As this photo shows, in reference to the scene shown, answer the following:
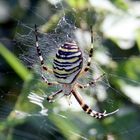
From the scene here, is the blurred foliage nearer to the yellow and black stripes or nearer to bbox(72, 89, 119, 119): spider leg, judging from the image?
bbox(72, 89, 119, 119): spider leg

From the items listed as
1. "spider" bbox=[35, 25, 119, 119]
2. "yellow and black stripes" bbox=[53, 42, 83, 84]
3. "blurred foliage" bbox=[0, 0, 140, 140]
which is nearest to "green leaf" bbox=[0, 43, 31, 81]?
"blurred foliage" bbox=[0, 0, 140, 140]

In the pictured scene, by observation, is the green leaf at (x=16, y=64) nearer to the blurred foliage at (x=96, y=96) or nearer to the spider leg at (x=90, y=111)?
the blurred foliage at (x=96, y=96)

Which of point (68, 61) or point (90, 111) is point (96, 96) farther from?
point (68, 61)

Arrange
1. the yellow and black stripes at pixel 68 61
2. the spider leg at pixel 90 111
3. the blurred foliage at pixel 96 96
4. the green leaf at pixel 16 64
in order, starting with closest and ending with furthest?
the yellow and black stripes at pixel 68 61 < the blurred foliage at pixel 96 96 < the spider leg at pixel 90 111 < the green leaf at pixel 16 64

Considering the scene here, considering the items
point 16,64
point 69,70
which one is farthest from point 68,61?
point 16,64

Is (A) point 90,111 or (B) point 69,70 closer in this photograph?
(B) point 69,70

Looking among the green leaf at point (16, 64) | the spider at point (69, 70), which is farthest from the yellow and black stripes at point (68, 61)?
the green leaf at point (16, 64)
